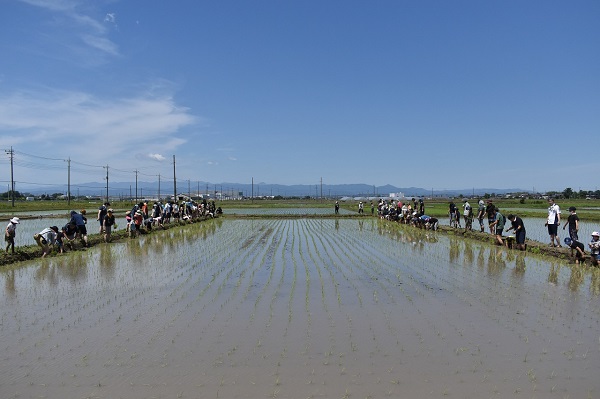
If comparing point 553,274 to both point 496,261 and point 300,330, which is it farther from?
point 300,330

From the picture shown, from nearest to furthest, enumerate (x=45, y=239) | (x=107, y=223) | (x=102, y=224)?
(x=45, y=239), (x=107, y=223), (x=102, y=224)

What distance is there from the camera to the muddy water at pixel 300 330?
14.6ft

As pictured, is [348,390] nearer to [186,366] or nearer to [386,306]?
[186,366]

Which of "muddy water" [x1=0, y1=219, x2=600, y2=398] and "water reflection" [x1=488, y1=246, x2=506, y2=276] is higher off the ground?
"water reflection" [x1=488, y1=246, x2=506, y2=276]

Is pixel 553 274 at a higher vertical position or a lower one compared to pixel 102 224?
lower

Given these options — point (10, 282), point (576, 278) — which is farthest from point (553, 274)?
point (10, 282)

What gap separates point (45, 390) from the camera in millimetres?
4328

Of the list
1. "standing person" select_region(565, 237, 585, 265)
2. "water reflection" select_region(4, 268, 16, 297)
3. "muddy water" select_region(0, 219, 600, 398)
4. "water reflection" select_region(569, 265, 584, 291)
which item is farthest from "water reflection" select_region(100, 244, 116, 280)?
"standing person" select_region(565, 237, 585, 265)

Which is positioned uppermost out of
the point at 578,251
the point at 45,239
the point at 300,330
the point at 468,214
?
the point at 468,214

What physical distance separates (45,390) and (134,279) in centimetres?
539

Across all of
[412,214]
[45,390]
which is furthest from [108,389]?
[412,214]

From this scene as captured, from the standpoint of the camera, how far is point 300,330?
609 cm

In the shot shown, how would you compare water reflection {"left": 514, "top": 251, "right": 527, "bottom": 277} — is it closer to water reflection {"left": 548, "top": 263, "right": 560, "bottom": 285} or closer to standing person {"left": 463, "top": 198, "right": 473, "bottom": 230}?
water reflection {"left": 548, "top": 263, "right": 560, "bottom": 285}

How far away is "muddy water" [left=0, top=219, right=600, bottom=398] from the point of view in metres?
4.45
